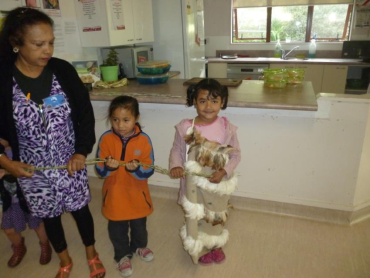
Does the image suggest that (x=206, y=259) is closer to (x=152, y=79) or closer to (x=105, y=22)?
(x=152, y=79)

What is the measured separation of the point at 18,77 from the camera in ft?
3.85

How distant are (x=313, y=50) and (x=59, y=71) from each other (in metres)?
4.50

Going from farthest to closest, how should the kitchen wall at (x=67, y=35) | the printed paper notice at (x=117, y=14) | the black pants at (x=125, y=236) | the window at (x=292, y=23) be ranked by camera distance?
the window at (x=292, y=23) → the printed paper notice at (x=117, y=14) → the kitchen wall at (x=67, y=35) → the black pants at (x=125, y=236)

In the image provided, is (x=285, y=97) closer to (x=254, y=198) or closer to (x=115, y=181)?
(x=254, y=198)

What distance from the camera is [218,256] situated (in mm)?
1622

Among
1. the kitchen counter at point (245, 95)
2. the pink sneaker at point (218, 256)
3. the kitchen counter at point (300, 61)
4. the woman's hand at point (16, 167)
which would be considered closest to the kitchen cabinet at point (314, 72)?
the kitchen counter at point (300, 61)

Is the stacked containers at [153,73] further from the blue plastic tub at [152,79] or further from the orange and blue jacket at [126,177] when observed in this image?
the orange and blue jacket at [126,177]

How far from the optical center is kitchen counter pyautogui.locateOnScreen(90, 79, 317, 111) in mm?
1678

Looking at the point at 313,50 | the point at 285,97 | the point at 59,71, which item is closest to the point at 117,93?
the point at 59,71

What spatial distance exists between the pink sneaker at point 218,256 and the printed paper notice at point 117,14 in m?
1.85

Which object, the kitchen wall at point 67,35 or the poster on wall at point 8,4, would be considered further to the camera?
the kitchen wall at point 67,35

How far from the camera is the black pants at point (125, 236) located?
1521mm

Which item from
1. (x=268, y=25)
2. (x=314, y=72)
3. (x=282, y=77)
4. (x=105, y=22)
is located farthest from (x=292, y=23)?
(x=105, y=22)

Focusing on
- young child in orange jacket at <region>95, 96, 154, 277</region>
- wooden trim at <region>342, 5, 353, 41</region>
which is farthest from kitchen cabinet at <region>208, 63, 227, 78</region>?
young child in orange jacket at <region>95, 96, 154, 277</region>
